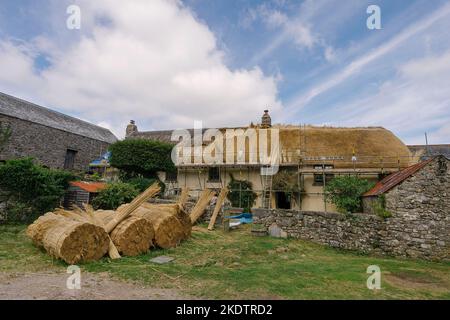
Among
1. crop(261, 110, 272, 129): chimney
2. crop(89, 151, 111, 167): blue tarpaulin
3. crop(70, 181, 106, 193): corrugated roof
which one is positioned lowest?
crop(70, 181, 106, 193): corrugated roof

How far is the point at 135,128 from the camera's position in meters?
35.4

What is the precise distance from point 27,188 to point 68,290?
1153 centimetres

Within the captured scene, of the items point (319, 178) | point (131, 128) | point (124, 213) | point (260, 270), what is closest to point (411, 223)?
point (260, 270)

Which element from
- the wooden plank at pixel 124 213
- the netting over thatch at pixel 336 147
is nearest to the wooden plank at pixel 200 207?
the wooden plank at pixel 124 213

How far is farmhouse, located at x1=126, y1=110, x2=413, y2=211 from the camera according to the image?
17953mm

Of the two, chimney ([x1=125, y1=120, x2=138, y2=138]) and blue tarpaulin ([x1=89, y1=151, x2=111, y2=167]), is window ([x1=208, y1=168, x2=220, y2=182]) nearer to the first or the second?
blue tarpaulin ([x1=89, y1=151, x2=111, y2=167])

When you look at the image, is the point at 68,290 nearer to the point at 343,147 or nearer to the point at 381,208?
the point at 381,208

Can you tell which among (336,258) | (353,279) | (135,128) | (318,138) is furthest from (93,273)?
(135,128)

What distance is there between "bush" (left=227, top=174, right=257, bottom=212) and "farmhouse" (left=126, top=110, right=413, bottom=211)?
48 centimetres

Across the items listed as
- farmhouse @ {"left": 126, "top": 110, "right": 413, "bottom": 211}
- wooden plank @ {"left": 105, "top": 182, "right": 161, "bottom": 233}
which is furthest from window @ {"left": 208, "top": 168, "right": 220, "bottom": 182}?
wooden plank @ {"left": 105, "top": 182, "right": 161, "bottom": 233}

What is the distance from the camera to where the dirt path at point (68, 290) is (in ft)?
14.8

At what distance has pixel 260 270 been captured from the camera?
21.1ft

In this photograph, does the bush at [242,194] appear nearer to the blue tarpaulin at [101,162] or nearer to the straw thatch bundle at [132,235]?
the straw thatch bundle at [132,235]
